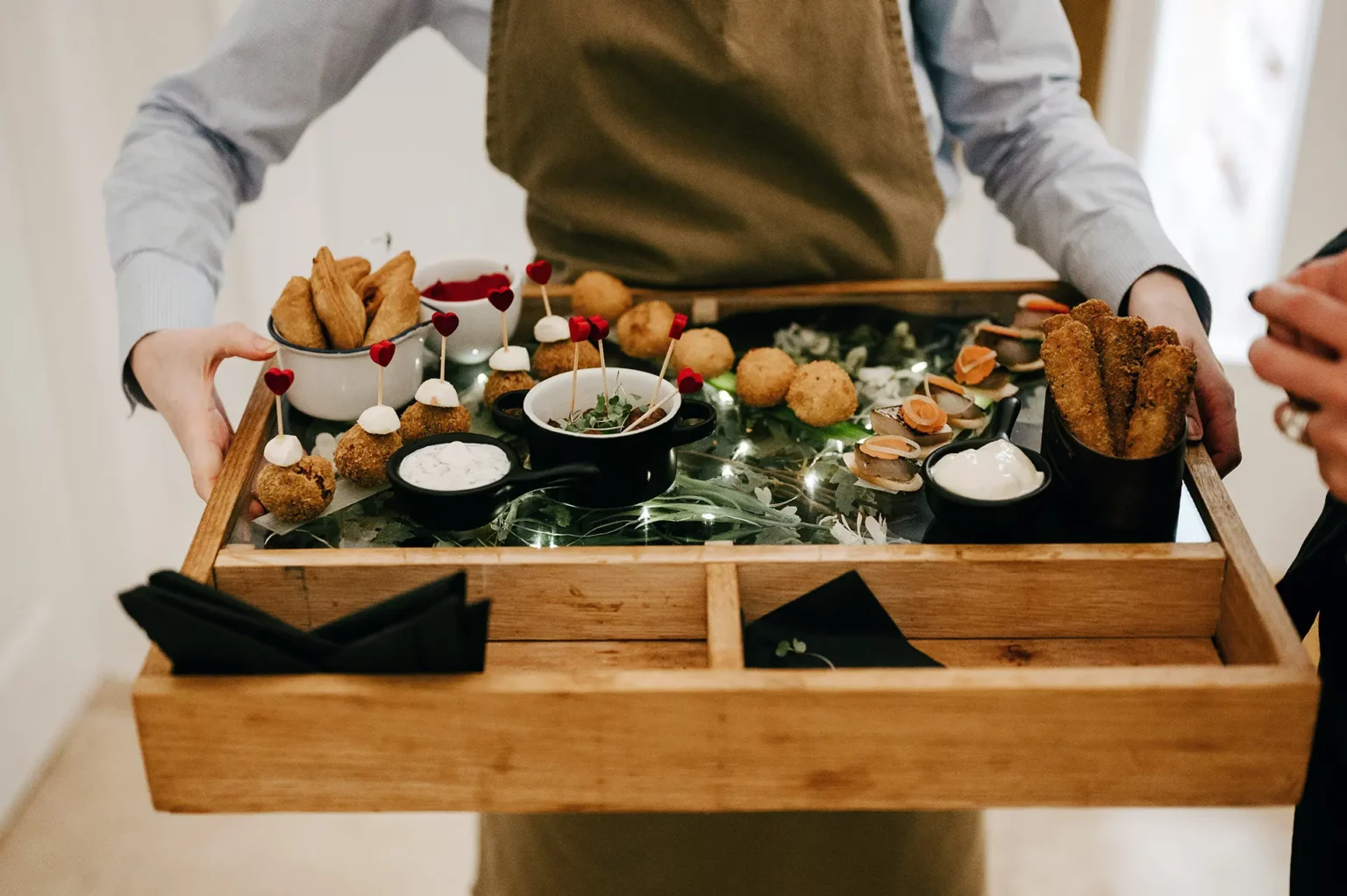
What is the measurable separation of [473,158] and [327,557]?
82.3 inches

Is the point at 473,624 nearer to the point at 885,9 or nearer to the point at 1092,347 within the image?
the point at 1092,347

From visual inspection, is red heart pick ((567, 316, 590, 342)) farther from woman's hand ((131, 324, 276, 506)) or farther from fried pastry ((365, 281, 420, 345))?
woman's hand ((131, 324, 276, 506))

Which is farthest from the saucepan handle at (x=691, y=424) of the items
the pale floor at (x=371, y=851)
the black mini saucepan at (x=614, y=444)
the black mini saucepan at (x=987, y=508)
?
the pale floor at (x=371, y=851)

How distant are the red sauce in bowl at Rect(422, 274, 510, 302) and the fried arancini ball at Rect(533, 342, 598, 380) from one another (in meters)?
0.13

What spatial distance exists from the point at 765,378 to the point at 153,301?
0.70 meters

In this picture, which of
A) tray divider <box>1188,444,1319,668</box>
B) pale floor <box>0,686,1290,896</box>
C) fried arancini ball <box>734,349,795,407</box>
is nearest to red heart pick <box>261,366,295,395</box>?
fried arancini ball <box>734,349,795,407</box>

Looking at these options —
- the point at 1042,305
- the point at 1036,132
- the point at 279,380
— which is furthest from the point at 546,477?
the point at 1036,132

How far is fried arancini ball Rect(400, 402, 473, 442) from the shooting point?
44.5 inches

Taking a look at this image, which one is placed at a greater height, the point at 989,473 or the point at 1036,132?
the point at 1036,132

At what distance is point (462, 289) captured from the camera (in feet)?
4.55

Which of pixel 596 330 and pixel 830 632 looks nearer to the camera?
pixel 830 632

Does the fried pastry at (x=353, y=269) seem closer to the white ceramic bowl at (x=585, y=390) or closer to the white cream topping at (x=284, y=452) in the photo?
the white ceramic bowl at (x=585, y=390)

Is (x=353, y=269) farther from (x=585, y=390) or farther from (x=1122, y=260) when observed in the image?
(x=1122, y=260)

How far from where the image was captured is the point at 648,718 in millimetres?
796
